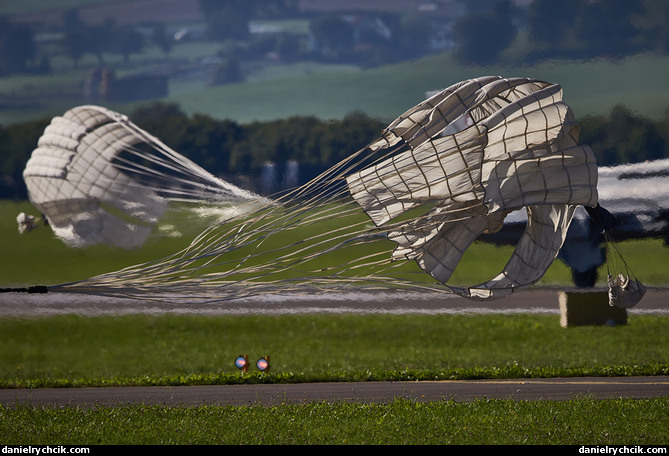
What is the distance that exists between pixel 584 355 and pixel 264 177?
12.8 m

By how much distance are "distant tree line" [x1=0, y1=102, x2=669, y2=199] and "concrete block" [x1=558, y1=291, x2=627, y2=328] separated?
6234 millimetres

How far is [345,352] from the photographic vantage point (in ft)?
66.4

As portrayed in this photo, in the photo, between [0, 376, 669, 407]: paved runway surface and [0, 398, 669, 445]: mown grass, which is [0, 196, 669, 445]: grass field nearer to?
[0, 398, 669, 445]: mown grass

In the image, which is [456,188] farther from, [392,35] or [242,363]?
[392,35]

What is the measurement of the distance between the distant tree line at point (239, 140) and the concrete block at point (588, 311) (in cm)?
623

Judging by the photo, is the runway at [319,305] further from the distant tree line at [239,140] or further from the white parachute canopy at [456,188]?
the white parachute canopy at [456,188]

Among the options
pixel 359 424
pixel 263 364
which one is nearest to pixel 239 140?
pixel 263 364

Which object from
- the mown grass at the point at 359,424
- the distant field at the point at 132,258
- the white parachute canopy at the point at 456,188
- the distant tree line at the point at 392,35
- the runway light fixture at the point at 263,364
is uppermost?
the distant tree line at the point at 392,35

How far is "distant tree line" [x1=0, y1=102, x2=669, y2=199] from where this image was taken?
27.9 metres

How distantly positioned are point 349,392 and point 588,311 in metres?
8.62

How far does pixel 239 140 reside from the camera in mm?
29859

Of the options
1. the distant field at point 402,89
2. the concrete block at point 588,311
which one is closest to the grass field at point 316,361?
the concrete block at point 588,311

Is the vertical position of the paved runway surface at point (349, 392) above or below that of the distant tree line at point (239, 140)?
below

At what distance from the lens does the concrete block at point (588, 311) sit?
21703mm
